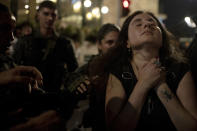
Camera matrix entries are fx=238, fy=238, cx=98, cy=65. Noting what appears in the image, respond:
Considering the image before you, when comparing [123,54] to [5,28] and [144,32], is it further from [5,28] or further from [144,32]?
[5,28]

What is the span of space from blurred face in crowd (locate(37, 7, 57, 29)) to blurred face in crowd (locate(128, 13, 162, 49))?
1.72m

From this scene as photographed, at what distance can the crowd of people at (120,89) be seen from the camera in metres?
1.09

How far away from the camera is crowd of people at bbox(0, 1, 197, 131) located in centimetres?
109

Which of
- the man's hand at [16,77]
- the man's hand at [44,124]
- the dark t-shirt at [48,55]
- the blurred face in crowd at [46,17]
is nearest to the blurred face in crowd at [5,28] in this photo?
the man's hand at [16,77]

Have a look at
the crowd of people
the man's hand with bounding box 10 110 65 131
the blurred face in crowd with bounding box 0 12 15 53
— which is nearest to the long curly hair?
the crowd of people

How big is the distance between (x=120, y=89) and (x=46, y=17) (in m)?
2.10

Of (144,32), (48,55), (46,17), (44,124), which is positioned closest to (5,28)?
(44,124)

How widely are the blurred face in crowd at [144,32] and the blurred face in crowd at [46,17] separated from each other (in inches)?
67.8

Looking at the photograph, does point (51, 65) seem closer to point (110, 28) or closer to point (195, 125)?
point (110, 28)

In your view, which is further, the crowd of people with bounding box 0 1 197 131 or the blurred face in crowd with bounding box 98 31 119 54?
the blurred face in crowd with bounding box 98 31 119 54

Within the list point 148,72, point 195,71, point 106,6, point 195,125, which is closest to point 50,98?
point 148,72

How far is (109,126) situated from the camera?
68.7 inches

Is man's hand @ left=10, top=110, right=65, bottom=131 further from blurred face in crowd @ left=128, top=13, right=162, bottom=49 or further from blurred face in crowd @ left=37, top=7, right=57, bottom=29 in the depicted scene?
blurred face in crowd @ left=37, top=7, right=57, bottom=29

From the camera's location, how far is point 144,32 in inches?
73.1
